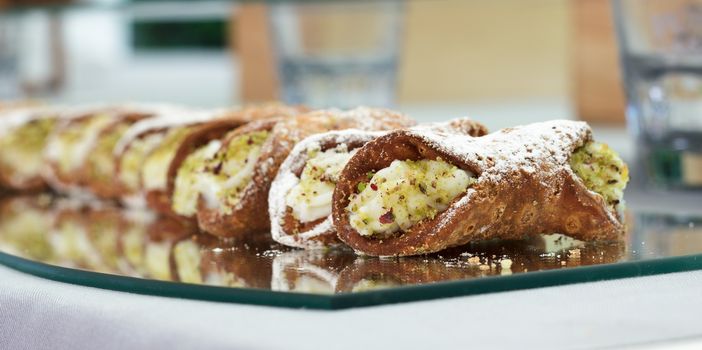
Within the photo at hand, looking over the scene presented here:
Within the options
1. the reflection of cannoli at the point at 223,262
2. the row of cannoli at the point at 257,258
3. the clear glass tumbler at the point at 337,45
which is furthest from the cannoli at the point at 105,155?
the clear glass tumbler at the point at 337,45

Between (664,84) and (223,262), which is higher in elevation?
(664,84)

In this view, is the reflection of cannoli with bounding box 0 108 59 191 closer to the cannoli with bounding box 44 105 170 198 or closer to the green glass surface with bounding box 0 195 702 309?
the cannoli with bounding box 44 105 170 198

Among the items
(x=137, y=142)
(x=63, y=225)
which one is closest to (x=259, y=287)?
(x=63, y=225)

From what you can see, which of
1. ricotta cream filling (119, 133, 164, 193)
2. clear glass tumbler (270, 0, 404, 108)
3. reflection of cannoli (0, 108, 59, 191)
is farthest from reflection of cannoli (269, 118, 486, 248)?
clear glass tumbler (270, 0, 404, 108)

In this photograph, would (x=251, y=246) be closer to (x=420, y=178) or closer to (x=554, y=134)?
(x=420, y=178)

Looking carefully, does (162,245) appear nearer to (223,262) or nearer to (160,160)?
(223,262)

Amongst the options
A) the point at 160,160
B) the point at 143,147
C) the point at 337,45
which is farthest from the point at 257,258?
the point at 337,45
